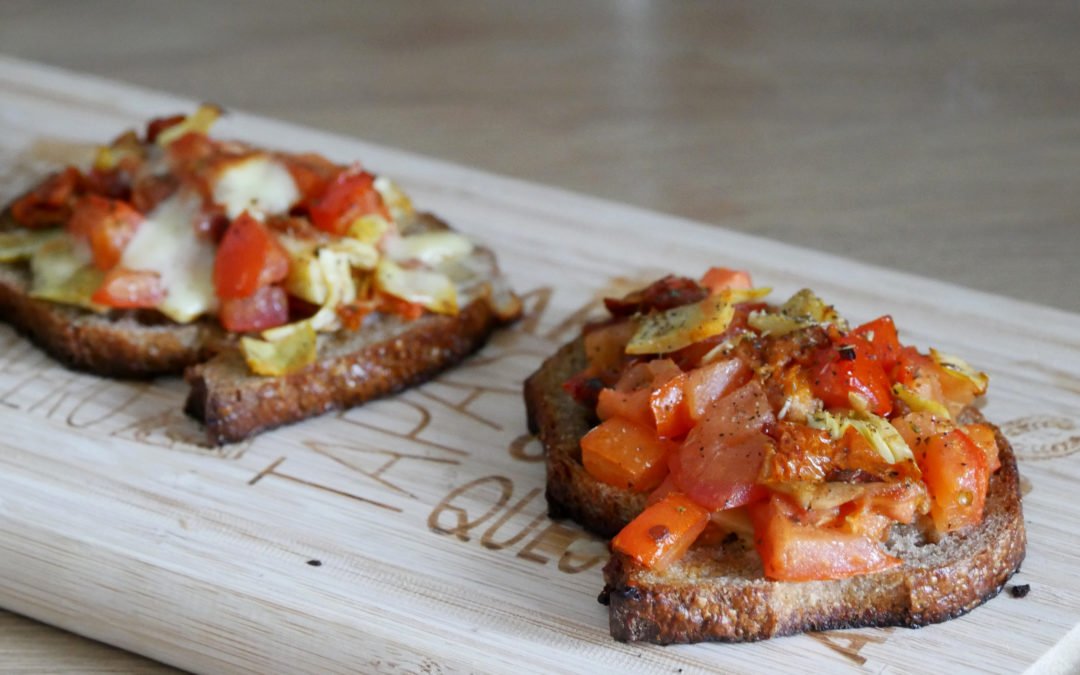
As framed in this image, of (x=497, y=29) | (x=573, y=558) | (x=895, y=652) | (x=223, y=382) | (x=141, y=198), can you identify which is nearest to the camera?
(x=895, y=652)

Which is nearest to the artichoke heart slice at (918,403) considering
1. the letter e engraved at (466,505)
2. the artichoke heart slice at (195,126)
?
the letter e engraved at (466,505)

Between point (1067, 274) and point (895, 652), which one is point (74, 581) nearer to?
point (895, 652)

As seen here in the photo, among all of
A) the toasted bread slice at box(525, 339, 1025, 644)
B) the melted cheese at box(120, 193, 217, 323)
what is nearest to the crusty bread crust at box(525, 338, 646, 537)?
the toasted bread slice at box(525, 339, 1025, 644)

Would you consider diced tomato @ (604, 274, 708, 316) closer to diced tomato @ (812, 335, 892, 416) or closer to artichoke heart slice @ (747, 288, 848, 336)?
artichoke heart slice @ (747, 288, 848, 336)

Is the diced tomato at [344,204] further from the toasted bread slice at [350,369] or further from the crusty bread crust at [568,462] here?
the crusty bread crust at [568,462]

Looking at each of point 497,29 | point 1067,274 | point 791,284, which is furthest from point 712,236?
point 497,29
